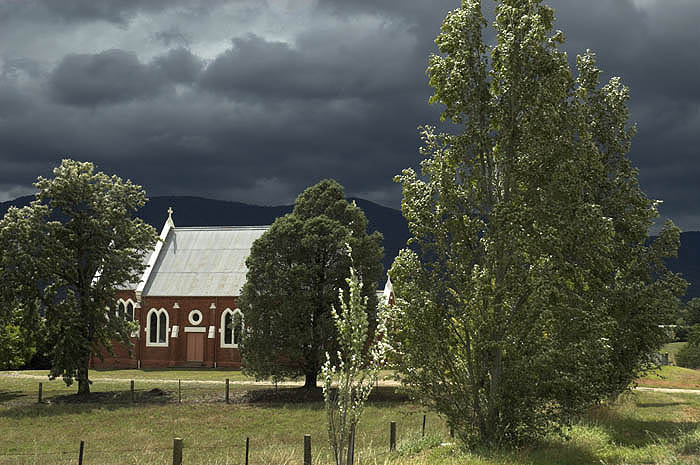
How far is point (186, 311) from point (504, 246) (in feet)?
145

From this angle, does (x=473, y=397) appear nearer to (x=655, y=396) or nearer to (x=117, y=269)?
(x=655, y=396)

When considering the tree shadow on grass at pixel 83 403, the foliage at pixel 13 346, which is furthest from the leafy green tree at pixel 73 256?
the foliage at pixel 13 346

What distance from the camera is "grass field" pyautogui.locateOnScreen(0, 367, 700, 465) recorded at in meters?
16.4

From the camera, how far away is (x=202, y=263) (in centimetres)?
6022

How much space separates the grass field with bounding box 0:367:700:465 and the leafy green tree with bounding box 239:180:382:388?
10.5ft

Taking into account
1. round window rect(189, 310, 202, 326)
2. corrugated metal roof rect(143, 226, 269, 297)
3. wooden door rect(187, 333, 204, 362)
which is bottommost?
wooden door rect(187, 333, 204, 362)

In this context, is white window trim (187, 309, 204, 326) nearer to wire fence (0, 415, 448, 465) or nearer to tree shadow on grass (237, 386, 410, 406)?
tree shadow on grass (237, 386, 410, 406)

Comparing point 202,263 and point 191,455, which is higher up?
point 202,263

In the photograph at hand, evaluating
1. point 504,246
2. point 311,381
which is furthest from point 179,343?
point 504,246

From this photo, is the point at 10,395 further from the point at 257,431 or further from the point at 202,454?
the point at 202,454

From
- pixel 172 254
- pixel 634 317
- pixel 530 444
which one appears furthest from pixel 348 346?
pixel 172 254

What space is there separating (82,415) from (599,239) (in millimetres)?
24870

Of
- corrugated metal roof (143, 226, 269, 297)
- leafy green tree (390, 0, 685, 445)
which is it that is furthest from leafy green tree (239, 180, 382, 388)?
leafy green tree (390, 0, 685, 445)

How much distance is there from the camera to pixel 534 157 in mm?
17406
